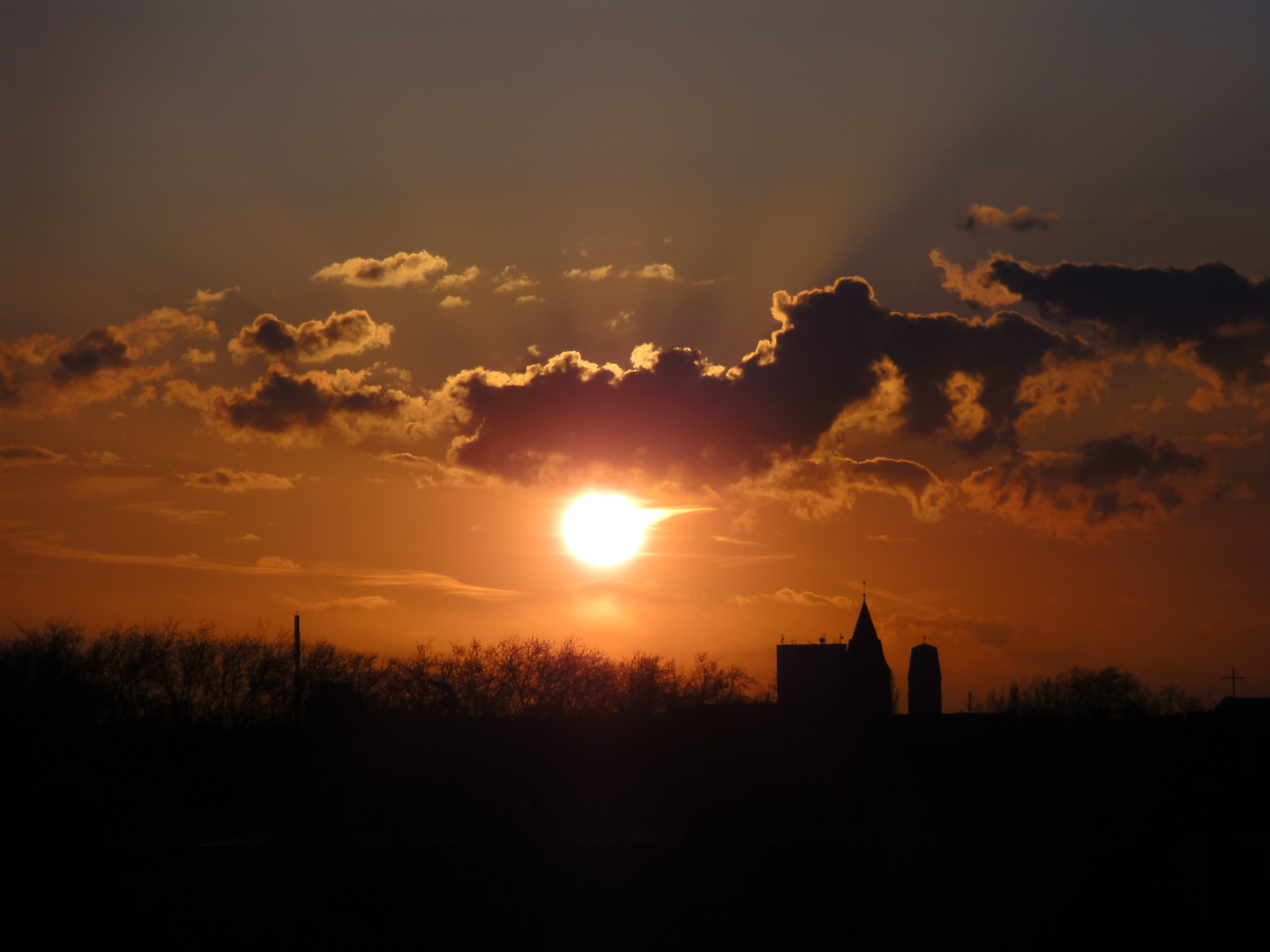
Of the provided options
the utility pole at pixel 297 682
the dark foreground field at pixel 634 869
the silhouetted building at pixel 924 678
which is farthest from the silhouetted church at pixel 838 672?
the dark foreground field at pixel 634 869

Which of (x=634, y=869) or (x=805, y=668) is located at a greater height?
(x=805, y=668)

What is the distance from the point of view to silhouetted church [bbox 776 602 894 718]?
102812 mm

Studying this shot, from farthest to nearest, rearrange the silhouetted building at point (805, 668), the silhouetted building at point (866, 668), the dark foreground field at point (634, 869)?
the silhouetted building at point (805, 668) → the silhouetted building at point (866, 668) → the dark foreground field at point (634, 869)

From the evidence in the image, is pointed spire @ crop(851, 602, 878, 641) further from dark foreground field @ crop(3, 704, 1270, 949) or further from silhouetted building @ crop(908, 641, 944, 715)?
dark foreground field @ crop(3, 704, 1270, 949)

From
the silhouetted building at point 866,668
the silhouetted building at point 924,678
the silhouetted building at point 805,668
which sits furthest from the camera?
the silhouetted building at point 924,678

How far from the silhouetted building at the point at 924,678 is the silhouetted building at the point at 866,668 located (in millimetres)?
25162

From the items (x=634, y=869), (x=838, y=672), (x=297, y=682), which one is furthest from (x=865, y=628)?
(x=634, y=869)

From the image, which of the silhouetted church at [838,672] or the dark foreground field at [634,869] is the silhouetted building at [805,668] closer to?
the silhouetted church at [838,672]

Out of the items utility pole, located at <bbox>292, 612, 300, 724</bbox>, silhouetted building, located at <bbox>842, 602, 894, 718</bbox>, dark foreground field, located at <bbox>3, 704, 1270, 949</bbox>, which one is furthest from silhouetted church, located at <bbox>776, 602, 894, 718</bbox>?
dark foreground field, located at <bbox>3, 704, 1270, 949</bbox>

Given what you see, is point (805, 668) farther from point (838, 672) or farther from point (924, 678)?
point (924, 678)

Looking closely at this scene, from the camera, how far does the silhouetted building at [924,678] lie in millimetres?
135375

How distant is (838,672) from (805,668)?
5.63m

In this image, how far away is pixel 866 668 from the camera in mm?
Answer: 106250

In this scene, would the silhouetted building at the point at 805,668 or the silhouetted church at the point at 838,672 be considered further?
the silhouetted building at the point at 805,668
